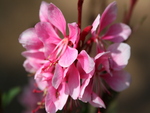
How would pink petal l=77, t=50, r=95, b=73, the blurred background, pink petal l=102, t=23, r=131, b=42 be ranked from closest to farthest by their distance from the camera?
1. pink petal l=77, t=50, r=95, b=73
2. pink petal l=102, t=23, r=131, b=42
3. the blurred background

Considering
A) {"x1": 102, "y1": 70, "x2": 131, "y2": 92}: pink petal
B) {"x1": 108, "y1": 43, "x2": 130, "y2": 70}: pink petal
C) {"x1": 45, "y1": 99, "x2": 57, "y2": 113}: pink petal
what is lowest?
{"x1": 102, "y1": 70, "x2": 131, "y2": 92}: pink petal

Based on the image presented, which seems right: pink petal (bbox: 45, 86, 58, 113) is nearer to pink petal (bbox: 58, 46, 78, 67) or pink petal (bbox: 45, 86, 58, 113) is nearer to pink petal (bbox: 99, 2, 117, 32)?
pink petal (bbox: 58, 46, 78, 67)

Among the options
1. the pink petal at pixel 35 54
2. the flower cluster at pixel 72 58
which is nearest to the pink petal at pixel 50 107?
the flower cluster at pixel 72 58

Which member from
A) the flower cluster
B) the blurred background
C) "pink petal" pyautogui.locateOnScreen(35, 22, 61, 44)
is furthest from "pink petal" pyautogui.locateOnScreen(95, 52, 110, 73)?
the blurred background

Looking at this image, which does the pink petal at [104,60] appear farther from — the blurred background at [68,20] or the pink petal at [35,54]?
the blurred background at [68,20]

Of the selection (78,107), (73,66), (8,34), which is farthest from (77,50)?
(8,34)

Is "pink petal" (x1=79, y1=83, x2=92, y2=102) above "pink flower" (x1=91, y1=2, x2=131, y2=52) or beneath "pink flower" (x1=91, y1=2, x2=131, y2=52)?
beneath
